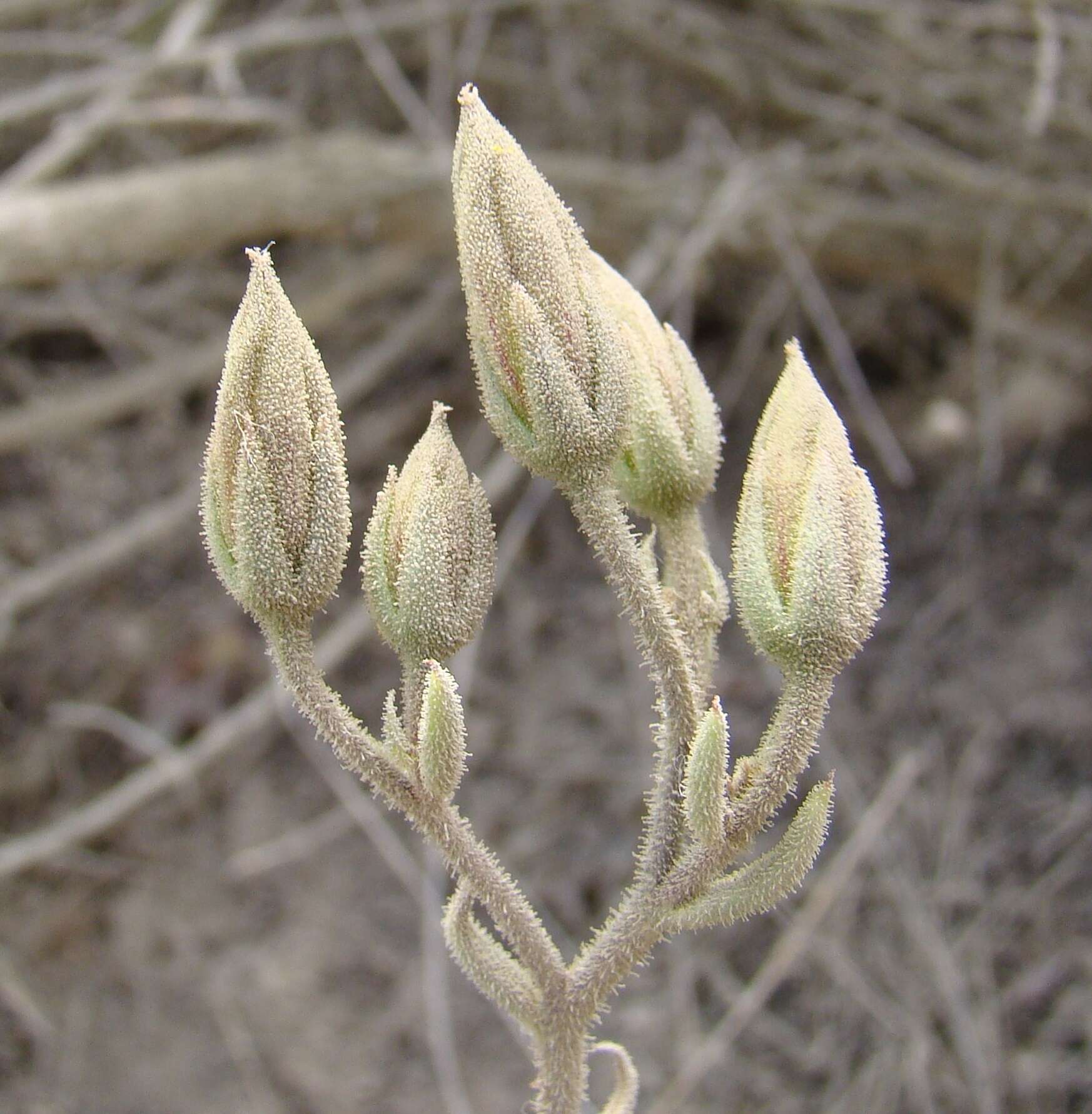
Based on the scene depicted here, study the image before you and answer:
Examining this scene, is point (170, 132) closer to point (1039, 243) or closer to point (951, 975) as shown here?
point (1039, 243)

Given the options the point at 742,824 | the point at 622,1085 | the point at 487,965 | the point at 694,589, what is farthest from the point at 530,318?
the point at 622,1085

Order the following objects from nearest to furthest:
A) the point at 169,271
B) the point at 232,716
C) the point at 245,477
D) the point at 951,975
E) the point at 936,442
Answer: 1. the point at 245,477
2. the point at 951,975
3. the point at 232,716
4. the point at 936,442
5. the point at 169,271

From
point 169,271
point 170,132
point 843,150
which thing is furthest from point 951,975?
point 170,132

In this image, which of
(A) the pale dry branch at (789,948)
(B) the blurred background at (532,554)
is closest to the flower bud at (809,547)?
(B) the blurred background at (532,554)

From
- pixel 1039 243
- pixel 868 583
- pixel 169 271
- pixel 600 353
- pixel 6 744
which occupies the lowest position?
pixel 6 744

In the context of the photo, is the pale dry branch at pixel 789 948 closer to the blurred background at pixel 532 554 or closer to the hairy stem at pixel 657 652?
the blurred background at pixel 532 554

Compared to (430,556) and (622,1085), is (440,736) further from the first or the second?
(622,1085)
